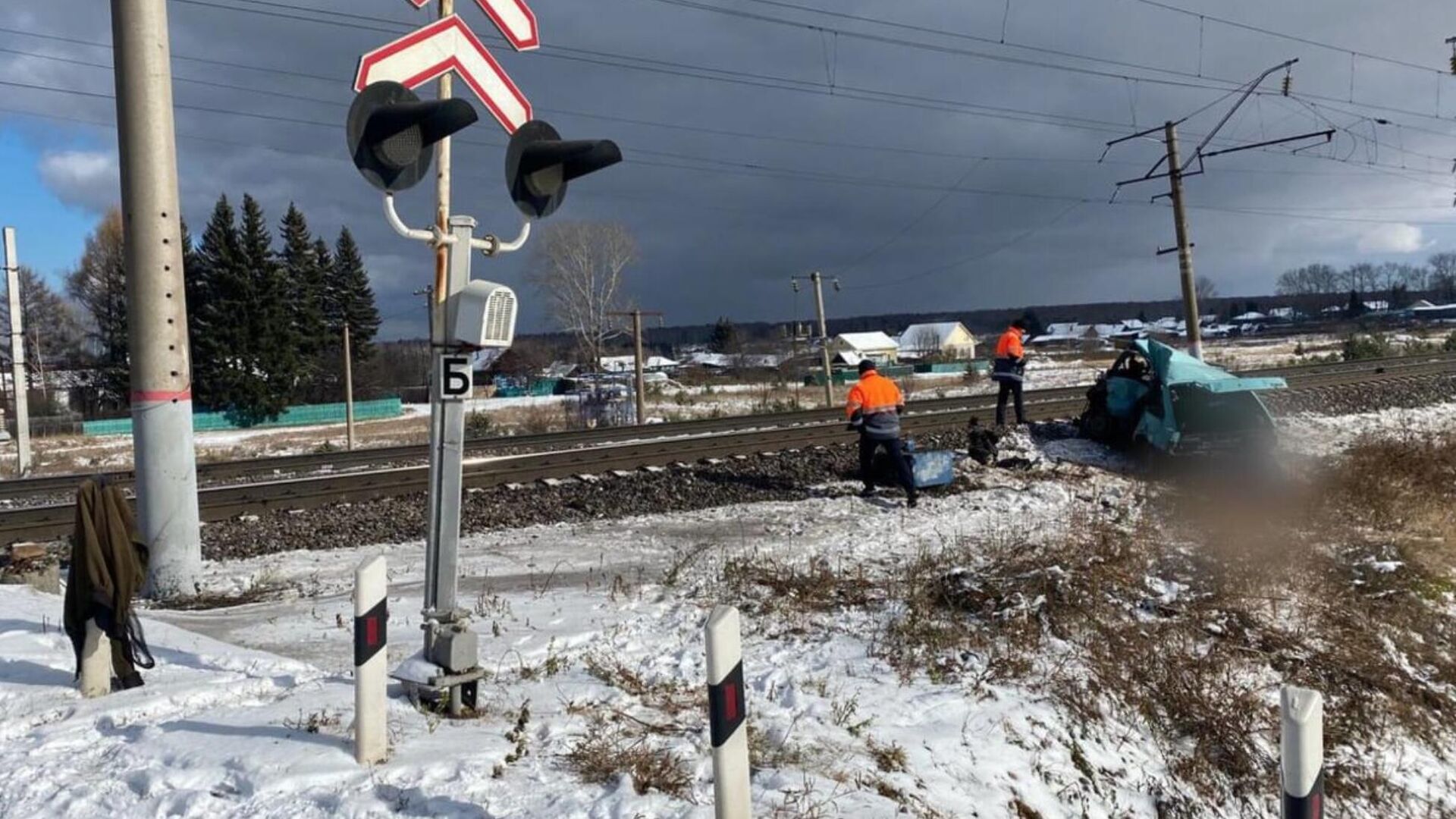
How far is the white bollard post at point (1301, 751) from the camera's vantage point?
128 inches

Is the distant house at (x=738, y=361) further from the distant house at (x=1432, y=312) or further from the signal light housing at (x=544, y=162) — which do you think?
the distant house at (x=1432, y=312)

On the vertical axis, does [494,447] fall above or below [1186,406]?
below

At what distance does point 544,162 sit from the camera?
5047mm

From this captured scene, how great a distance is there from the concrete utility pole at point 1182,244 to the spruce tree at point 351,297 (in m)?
53.6

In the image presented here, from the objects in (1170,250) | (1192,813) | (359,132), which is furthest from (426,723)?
(1170,250)

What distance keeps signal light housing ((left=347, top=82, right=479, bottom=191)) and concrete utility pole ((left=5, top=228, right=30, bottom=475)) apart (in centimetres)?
2409

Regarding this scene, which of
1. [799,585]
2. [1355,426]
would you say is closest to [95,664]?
[799,585]

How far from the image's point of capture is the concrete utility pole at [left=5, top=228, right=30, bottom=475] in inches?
942

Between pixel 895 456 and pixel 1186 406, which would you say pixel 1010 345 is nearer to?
pixel 1186 406

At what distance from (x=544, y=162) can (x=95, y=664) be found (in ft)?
11.9

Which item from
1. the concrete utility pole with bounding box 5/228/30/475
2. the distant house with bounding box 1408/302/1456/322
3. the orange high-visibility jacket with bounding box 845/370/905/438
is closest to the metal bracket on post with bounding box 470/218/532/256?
the orange high-visibility jacket with bounding box 845/370/905/438

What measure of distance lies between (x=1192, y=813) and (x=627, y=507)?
897cm

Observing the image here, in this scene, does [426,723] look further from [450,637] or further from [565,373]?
[565,373]

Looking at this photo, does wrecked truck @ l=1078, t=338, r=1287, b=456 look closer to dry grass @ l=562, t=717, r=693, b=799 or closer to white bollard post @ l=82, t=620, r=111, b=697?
dry grass @ l=562, t=717, r=693, b=799
